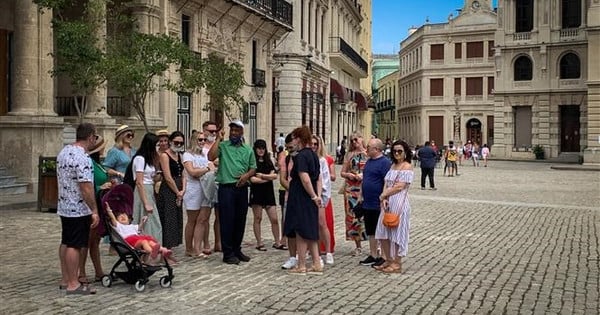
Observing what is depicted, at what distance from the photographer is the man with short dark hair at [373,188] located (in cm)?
959

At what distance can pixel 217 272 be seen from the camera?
8.90m

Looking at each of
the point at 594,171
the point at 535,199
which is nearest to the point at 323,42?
the point at 594,171

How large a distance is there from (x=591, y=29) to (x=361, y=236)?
134ft

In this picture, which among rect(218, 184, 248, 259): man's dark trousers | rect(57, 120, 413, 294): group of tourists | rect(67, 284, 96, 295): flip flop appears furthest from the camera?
rect(218, 184, 248, 259): man's dark trousers

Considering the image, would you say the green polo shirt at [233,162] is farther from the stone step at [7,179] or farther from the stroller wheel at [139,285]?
the stone step at [7,179]

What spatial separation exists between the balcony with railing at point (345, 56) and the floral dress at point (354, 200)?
35.1 metres

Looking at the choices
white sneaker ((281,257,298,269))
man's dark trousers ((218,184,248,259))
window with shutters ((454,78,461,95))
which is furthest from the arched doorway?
white sneaker ((281,257,298,269))

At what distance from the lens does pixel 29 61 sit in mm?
17078

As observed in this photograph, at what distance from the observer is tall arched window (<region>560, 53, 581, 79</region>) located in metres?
52.3

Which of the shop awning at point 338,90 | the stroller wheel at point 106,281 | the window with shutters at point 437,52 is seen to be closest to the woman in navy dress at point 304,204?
the stroller wheel at point 106,281

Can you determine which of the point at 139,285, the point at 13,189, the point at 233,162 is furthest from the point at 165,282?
the point at 13,189

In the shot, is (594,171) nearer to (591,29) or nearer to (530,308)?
(591,29)

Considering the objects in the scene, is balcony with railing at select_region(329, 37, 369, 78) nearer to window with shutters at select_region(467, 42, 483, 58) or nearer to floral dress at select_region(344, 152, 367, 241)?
window with shutters at select_region(467, 42, 483, 58)

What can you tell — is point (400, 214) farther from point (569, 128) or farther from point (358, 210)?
point (569, 128)
